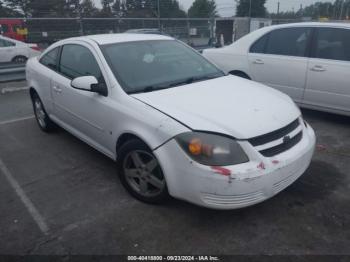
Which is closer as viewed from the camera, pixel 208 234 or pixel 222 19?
pixel 208 234

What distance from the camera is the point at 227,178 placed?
2393mm

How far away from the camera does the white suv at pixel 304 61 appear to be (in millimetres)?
4730

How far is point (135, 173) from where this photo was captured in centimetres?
309

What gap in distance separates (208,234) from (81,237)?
1.05m

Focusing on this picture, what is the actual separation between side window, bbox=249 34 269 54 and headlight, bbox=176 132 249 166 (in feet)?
11.7

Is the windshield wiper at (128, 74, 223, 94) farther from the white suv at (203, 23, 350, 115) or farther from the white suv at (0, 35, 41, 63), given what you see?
the white suv at (0, 35, 41, 63)

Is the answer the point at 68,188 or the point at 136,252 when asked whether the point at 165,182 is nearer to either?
the point at 136,252

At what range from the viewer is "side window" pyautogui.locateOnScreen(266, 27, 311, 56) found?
16.6ft

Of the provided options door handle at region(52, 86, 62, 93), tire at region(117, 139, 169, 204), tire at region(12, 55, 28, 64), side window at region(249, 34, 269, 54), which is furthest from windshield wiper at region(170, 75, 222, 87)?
tire at region(12, 55, 28, 64)

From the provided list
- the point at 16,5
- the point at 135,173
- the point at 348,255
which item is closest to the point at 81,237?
the point at 135,173

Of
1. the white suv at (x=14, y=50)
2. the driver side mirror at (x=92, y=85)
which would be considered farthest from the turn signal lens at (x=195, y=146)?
the white suv at (x=14, y=50)

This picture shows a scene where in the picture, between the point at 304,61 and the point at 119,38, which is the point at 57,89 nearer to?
the point at 119,38

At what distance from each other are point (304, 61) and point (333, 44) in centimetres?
45

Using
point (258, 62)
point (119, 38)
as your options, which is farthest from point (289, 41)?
point (119, 38)
